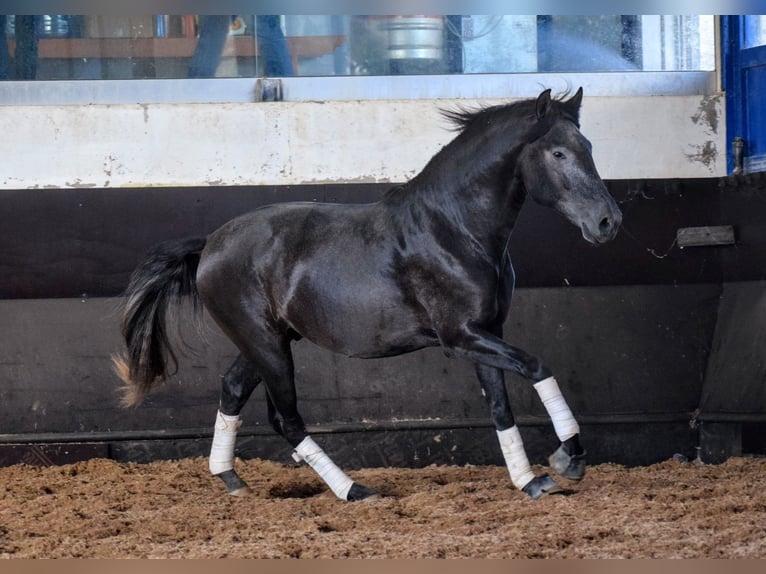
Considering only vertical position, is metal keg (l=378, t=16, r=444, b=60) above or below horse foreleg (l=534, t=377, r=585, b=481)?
above

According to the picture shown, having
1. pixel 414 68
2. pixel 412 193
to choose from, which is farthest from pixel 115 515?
pixel 414 68

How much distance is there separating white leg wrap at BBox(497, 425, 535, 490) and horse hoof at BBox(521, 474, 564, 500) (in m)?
0.02

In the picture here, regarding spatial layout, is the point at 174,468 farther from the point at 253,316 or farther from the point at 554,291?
the point at 554,291

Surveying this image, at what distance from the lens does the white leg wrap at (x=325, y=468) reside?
13.0 feet

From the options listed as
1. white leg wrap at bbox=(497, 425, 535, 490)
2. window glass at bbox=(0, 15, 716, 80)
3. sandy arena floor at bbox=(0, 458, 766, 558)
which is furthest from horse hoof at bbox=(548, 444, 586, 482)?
window glass at bbox=(0, 15, 716, 80)

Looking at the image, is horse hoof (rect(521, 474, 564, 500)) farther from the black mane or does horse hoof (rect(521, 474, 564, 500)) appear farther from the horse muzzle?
the black mane

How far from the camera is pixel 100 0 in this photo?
593 millimetres

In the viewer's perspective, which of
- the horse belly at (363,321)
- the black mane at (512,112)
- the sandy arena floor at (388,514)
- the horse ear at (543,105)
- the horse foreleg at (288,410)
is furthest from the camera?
the horse foreleg at (288,410)

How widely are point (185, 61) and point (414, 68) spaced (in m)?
1.33

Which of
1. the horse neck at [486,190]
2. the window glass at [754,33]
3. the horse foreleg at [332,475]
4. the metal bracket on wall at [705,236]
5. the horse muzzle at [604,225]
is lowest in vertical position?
the horse foreleg at [332,475]

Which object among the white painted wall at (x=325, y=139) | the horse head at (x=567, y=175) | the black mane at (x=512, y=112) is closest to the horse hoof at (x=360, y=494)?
the horse head at (x=567, y=175)

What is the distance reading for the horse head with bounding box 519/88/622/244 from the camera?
3.44 meters

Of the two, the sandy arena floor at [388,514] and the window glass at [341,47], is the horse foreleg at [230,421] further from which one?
the window glass at [341,47]

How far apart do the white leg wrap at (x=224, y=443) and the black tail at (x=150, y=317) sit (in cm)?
35
